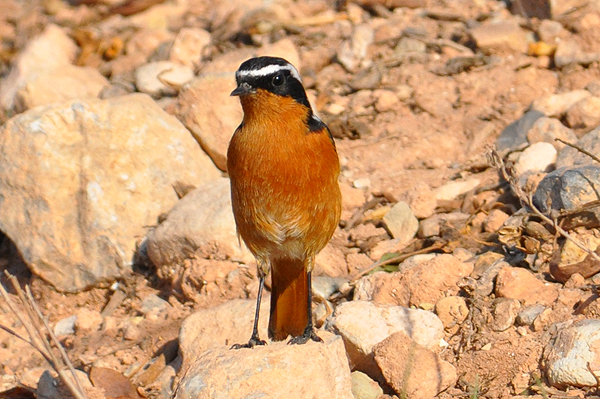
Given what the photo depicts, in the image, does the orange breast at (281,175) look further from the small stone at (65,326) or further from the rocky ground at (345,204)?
the small stone at (65,326)

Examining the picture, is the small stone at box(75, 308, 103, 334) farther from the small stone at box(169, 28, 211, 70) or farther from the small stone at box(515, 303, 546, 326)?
the small stone at box(169, 28, 211, 70)

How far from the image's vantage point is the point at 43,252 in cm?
660

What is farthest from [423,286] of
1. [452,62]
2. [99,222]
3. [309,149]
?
[452,62]

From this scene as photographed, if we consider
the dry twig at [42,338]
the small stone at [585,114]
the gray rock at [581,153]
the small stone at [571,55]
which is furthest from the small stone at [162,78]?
the dry twig at [42,338]

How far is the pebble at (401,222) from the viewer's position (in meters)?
6.33

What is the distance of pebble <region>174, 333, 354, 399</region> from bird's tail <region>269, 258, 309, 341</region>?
477 millimetres

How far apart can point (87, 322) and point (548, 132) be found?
4.00 m

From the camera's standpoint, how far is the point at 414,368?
186 inches

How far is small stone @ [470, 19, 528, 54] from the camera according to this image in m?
8.15

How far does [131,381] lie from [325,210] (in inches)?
73.2

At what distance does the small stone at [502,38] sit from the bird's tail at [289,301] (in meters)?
4.07

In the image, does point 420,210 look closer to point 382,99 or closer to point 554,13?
point 382,99

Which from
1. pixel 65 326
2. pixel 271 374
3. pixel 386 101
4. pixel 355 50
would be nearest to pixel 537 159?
pixel 386 101

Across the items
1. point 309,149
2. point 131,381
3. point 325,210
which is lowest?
point 131,381
